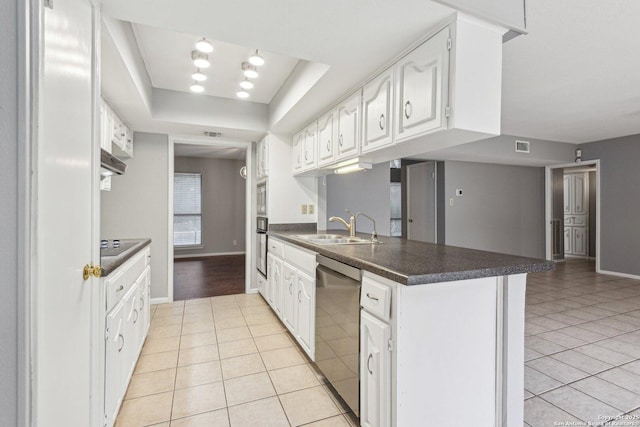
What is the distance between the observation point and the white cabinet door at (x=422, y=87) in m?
1.57

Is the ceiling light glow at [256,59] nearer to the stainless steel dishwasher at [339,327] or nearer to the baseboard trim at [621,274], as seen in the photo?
the stainless steel dishwasher at [339,327]

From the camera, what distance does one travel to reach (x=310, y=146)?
126 inches

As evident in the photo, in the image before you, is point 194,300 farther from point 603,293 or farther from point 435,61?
point 603,293

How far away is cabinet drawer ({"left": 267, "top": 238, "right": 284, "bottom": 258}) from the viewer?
2.98 meters

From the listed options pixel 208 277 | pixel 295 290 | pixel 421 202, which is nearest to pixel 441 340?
pixel 295 290

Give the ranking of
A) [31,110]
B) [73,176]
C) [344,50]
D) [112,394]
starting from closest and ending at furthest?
[31,110], [73,176], [112,394], [344,50]

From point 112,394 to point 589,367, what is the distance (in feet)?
10.1

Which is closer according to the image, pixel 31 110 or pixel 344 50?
pixel 31 110

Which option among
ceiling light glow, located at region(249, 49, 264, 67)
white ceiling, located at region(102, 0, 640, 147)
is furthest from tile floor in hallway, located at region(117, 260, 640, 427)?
ceiling light glow, located at region(249, 49, 264, 67)

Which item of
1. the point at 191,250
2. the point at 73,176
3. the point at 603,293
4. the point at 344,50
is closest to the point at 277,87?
the point at 344,50

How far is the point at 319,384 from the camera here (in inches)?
79.9
